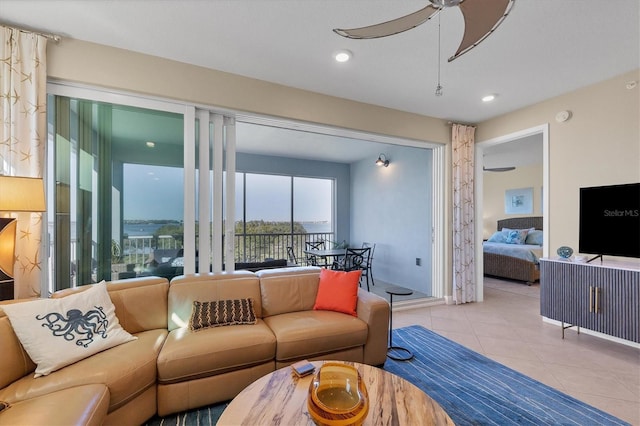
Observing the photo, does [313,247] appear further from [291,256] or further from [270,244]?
[270,244]

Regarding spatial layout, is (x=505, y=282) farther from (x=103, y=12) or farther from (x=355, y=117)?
(x=103, y=12)

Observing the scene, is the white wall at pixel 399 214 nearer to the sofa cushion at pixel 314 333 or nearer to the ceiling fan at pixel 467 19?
the sofa cushion at pixel 314 333

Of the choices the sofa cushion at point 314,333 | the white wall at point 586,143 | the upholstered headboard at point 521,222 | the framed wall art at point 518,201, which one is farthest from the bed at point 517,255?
the sofa cushion at point 314,333

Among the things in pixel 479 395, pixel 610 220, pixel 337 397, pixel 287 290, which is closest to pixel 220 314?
pixel 287 290

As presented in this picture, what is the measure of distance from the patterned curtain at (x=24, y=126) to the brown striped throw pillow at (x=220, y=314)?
1.32 metres

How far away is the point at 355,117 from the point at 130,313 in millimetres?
3205

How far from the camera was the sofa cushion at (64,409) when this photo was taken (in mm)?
1231

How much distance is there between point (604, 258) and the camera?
10.4ft

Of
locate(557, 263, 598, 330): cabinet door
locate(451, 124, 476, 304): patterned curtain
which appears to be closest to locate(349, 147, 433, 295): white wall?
locate(451, 124, 476, 304): patterned curtain

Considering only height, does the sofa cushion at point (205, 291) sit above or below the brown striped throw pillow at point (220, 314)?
above

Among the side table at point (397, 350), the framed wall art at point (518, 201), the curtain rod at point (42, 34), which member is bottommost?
the side table at point (397, 350)

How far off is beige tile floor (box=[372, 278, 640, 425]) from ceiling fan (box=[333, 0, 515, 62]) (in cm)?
263

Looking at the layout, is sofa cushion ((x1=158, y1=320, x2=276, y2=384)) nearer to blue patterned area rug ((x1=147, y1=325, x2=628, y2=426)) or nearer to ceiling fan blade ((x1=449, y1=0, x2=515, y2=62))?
blue patterned area rug ((x1=147, y1=325, x2=628, y2=426))

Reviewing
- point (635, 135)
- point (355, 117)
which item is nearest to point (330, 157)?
point (355, 117)
